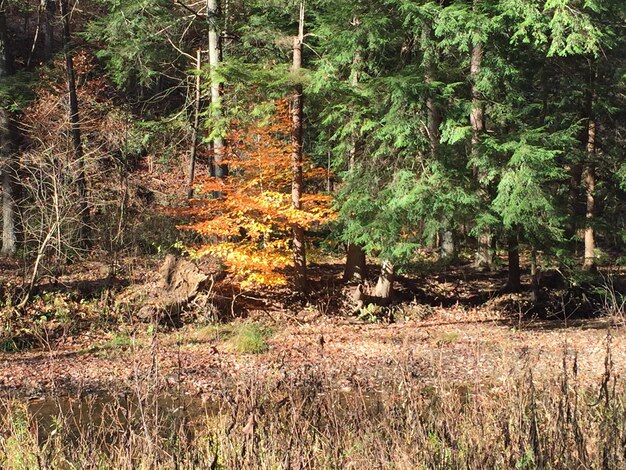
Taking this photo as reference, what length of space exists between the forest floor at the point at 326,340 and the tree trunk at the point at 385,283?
53cm

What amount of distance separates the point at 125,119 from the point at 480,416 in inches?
828

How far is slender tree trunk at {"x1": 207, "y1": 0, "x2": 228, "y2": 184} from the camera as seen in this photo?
1404 centimetres

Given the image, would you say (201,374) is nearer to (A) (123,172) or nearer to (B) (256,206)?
(B) (256,206)

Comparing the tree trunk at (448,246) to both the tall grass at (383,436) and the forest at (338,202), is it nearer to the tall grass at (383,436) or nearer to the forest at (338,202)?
the forest at (338,202)

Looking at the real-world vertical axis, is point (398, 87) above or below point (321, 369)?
above

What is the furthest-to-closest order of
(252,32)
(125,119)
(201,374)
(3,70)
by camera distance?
(125,119), (3,70), (252,32), (201,374)

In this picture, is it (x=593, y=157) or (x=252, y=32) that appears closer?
(x=252, y=32)

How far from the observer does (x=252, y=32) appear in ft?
51.2

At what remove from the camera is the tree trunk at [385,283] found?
50.4ft

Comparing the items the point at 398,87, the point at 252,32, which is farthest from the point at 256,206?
the point at 252,32

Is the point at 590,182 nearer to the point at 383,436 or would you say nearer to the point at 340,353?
the point at 340,353

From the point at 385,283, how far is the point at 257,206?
446 centimetres

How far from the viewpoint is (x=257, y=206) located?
13.2m

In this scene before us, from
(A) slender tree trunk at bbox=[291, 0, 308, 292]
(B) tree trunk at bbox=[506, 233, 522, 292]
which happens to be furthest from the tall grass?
(B) tree trunk at bbox=[506, 233, 522, 292]
